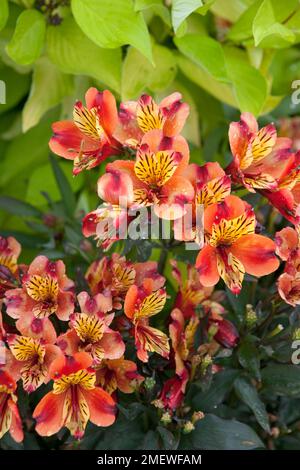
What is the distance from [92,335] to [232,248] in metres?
0.14

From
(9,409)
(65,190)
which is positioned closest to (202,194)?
(9,409)

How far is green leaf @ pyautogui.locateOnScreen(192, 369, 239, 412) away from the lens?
71 centimetres

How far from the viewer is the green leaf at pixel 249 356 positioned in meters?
0.68

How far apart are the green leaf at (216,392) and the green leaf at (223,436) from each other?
2cm

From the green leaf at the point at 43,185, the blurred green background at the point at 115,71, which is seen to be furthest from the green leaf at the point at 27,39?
the green leaf at the point at 43,185

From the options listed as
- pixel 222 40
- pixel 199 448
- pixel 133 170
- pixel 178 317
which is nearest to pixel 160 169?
pixel 133 170

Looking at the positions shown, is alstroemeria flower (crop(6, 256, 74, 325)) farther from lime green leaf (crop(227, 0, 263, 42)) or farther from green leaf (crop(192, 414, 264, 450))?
lime green leaf (crop(227, 0, 263, 42))

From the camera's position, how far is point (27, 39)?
825 millimetres

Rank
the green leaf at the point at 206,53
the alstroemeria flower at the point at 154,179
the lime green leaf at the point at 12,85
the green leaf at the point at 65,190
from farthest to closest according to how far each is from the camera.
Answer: the lime green leaf at the point at 12,85
the green leaf at the point at 65,190
the green leaf at the point at 206,53
the alstroemeria flower at the point at 154,179

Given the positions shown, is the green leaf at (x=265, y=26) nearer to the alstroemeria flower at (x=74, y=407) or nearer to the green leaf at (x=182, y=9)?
the green leaf at (x=182, y=9)

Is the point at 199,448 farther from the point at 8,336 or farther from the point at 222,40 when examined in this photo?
the point at 222,40

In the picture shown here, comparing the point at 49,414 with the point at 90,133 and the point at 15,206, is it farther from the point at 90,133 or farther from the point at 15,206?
the point at 15,206
